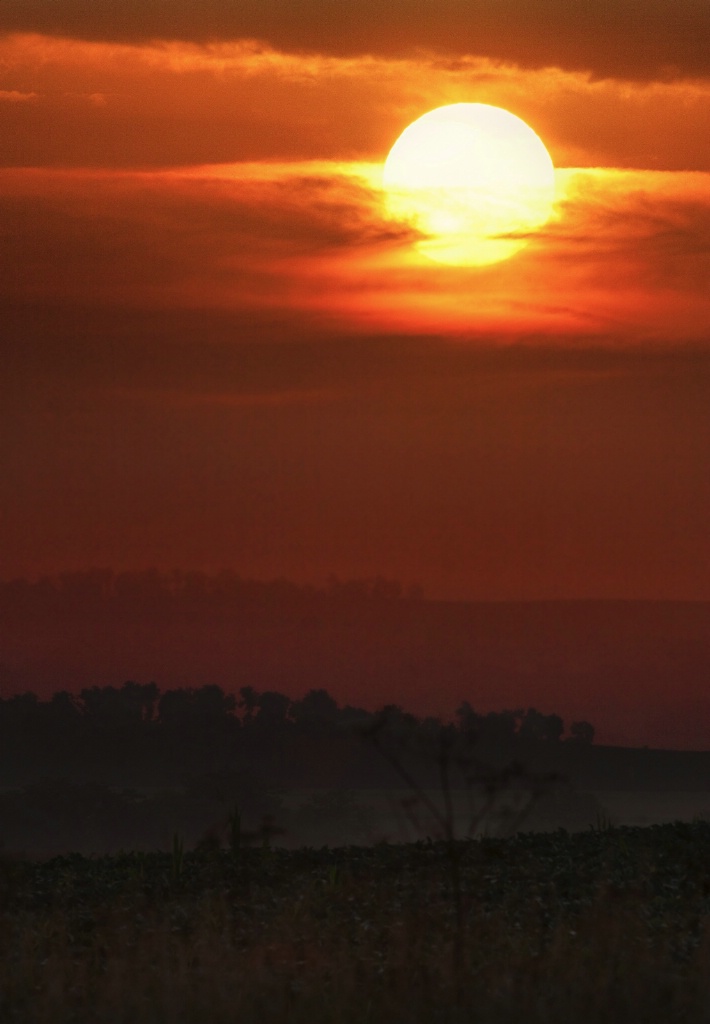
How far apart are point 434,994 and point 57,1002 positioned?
2.60 meters

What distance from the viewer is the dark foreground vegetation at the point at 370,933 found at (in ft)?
33.5

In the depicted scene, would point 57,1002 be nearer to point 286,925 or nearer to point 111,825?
point 286,925

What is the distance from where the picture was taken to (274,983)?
10383 mm

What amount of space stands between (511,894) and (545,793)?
6.64 feet

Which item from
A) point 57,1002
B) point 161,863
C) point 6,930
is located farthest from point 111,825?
point 57,1002

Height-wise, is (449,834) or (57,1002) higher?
(449,834)

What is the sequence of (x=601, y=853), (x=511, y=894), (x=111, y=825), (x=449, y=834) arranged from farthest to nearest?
(x=111, y=825) < (x=601, y=853) < (x=511, y=894) < (x=449, y=834)

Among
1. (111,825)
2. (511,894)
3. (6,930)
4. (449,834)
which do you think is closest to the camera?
(449,834)

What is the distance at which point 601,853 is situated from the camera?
49.8 feet

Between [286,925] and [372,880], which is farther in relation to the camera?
[372,880]

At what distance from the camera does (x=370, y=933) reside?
12.2m

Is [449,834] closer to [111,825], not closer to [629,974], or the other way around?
[629,974]

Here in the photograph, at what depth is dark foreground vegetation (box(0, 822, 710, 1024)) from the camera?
1022cm

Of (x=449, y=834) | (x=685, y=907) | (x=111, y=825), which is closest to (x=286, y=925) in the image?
(x=449, y=834)
